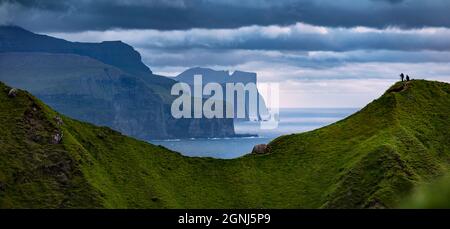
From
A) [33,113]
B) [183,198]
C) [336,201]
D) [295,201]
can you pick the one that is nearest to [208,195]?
[183,198]

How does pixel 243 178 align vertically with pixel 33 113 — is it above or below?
below

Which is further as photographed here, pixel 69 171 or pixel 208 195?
pixel 208 195

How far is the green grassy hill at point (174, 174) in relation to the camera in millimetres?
166750

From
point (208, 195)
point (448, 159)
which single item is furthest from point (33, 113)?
point (448, 159)

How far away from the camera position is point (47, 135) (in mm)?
178375

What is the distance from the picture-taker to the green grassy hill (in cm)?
16675

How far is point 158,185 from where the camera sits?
19012 centimetres

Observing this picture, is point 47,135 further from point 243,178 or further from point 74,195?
point 243,178

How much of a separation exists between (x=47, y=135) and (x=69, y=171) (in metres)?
11.6

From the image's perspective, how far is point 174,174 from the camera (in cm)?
19725
